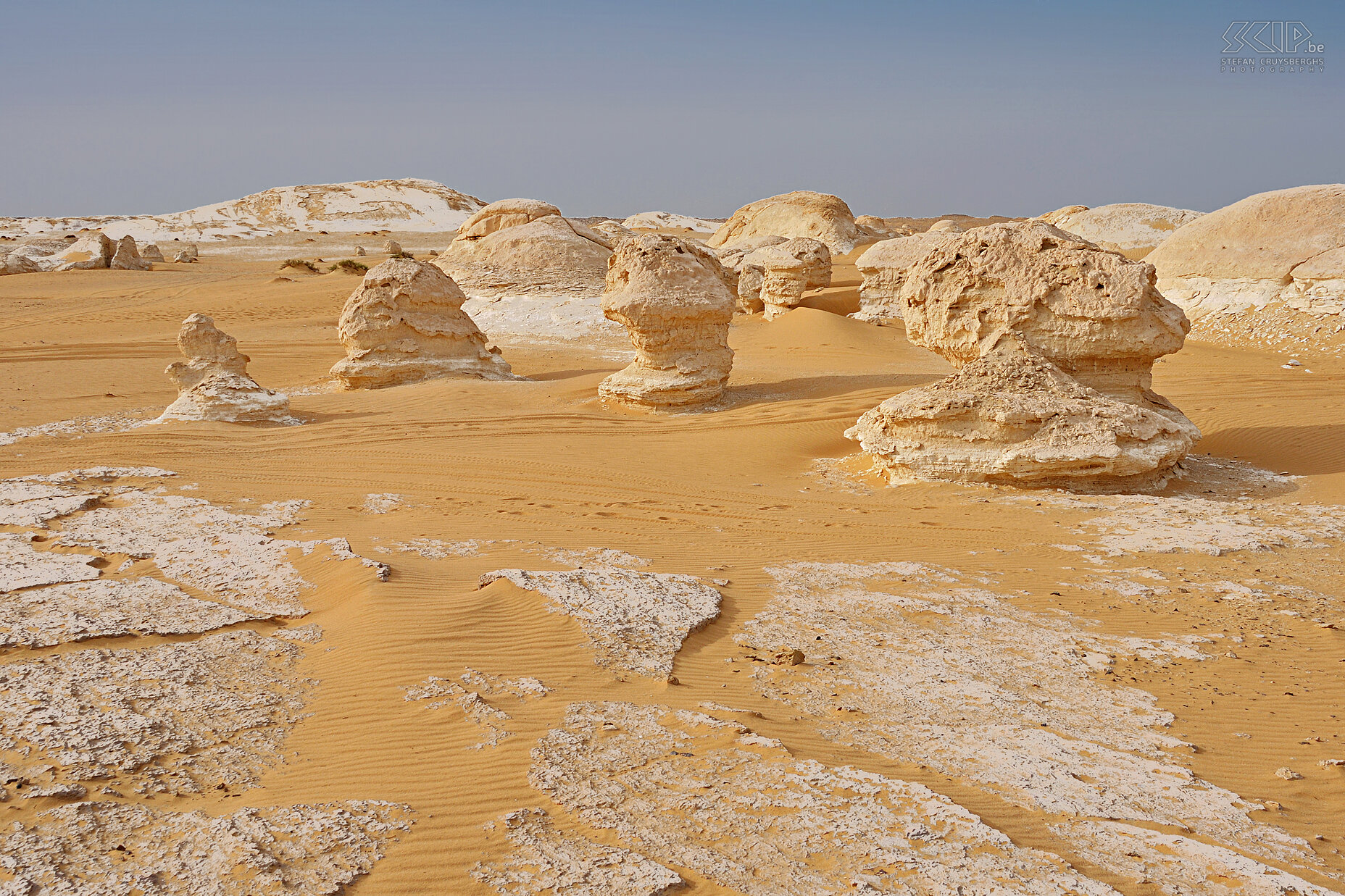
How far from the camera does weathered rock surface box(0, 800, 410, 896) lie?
8.71 feet

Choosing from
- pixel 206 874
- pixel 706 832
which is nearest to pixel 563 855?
pixel 706 832

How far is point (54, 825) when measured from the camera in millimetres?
2896

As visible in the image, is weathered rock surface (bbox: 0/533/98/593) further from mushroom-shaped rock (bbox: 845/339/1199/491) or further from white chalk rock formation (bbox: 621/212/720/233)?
white chalk rock formation (bbox: 621/212/720/233)

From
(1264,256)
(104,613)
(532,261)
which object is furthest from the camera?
(532,261)

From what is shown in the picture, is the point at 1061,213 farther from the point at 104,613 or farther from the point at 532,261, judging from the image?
the point at 104,613

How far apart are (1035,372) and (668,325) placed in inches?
182

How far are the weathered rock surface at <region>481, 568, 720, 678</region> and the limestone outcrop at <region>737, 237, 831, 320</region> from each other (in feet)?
43.9

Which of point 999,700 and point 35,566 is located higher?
point 35,566

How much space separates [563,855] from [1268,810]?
254cm

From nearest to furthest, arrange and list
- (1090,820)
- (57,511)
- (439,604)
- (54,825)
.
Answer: (54,825) < (1090,820) < (439,604) < (57,511)

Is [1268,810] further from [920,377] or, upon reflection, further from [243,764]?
[920,377]

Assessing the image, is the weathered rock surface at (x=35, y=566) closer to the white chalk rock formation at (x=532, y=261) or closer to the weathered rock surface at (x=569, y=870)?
the weathered rock surface at (x=569, y=870)

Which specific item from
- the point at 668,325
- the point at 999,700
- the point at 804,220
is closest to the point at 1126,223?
the point at 804,220

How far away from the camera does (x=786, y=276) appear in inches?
713
